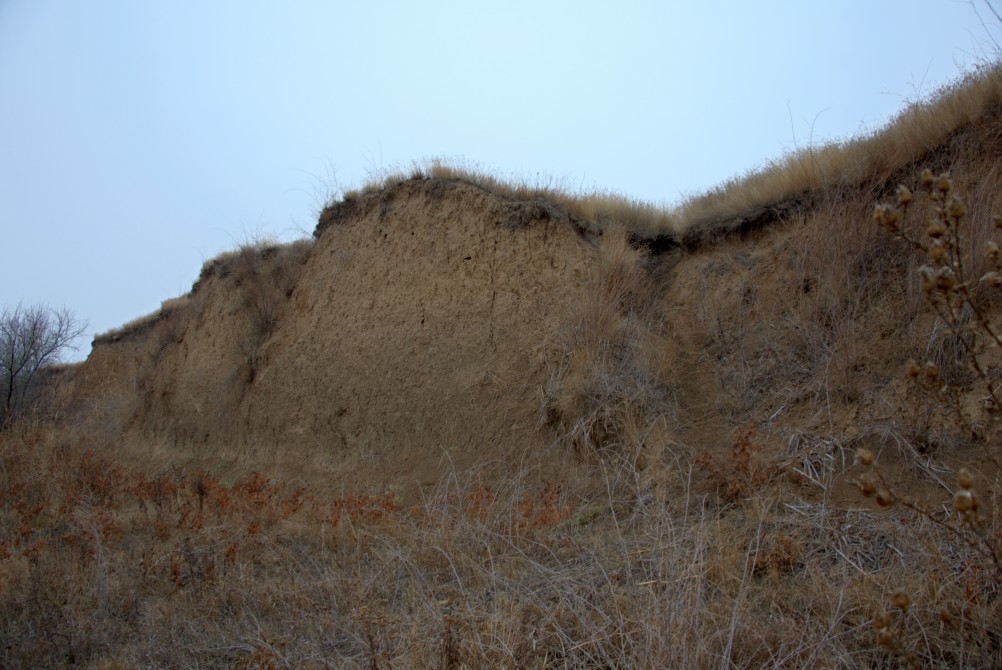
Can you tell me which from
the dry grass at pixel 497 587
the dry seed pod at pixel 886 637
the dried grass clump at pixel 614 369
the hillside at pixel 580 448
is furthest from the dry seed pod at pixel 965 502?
the dried grass clump at pixel 614 369

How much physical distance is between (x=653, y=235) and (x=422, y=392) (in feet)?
11.3

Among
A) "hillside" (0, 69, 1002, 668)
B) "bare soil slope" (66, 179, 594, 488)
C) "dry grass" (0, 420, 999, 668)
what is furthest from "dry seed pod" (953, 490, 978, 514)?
"bare soil slope" (66, 179, 594, 488)

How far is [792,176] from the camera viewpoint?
752 cm

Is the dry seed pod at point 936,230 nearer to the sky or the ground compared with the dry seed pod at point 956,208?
nearer to the ground

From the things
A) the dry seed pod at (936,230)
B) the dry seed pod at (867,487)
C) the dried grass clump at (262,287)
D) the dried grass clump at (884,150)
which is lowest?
the dry seed pod at (867,487)

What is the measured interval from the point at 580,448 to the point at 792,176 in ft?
12.8

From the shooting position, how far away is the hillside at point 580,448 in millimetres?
2957

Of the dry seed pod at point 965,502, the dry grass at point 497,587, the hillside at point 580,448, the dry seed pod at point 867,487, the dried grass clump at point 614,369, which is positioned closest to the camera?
the dry seed pod at point 965,502

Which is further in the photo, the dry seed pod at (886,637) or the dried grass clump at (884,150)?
the dried grass clump at (884,150)

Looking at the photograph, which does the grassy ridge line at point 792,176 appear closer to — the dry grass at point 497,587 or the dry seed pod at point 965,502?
the dry grass at point 497,587

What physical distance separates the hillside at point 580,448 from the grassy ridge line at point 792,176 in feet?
0.14

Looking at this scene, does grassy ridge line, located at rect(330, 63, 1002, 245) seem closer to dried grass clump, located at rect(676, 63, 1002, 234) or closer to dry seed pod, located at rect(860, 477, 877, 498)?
dried grass clump, located at rect(676, 63, 1002, 234)

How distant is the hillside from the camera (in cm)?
296

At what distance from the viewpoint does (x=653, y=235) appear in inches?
336
